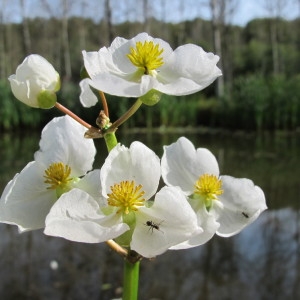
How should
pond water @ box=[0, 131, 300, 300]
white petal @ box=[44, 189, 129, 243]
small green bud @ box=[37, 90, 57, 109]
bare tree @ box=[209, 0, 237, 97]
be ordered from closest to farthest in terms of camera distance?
1. white petal @ box=[44, 189, 129, 243]
2. small green bud @ box=[37, 90, 57, 109]
3. pond water @ box=[0, 131, 300, 300]
4. bare tree @ box=[209, 0, 237, 97]

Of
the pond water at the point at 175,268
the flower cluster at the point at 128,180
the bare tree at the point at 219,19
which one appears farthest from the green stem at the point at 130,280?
the bare tree at the point at 219,19

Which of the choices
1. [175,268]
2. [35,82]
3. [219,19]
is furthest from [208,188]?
[219,19]

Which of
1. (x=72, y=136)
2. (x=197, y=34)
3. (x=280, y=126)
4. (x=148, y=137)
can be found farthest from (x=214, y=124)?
(x=197, y=34)

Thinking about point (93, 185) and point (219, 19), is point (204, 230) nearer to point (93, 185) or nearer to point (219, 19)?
point (93, 185)

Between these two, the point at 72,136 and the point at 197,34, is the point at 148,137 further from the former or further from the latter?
the point at 197,34

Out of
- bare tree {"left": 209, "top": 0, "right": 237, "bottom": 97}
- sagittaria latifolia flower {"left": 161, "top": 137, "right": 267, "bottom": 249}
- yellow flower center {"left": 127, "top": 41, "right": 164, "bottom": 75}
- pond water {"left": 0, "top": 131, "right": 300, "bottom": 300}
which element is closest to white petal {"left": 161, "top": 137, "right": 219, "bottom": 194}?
sagittaria latifolia flower {"left": 161, "top": 137, "right": 267, "bottom": 249}

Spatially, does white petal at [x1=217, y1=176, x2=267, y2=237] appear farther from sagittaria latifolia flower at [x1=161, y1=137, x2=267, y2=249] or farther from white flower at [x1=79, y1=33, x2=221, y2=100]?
white flower at [x1=79, y1=33, x2=221, y2=100]
